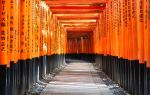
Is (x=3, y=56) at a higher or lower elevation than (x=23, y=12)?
lower

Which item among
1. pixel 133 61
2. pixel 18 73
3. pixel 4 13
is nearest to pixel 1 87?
pixel 4 13

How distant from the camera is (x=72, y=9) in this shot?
99.5 feet

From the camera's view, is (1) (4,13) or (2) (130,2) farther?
(2) (130,2)

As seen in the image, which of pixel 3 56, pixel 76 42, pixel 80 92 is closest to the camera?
pixel 3 56

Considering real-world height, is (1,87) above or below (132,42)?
below

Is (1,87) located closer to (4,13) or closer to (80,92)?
(4,13)

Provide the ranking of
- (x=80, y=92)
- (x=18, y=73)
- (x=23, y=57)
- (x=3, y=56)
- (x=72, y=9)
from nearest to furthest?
(x=3, y=56) < (x=18, y=73) < (x=23, y=57) < (x=80, y=92) < (x=72, y=9)

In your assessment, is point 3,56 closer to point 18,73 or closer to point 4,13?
point 4,13

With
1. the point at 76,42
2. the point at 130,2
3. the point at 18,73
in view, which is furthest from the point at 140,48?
the point at 76,42

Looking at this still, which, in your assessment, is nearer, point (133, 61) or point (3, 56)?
point (3, 56)

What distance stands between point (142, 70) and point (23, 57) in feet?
Answer: 15.5

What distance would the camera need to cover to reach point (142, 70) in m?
12.1

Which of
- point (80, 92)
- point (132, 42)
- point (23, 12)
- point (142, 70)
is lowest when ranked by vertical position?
point (80, 92)

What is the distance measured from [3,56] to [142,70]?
4.16m
